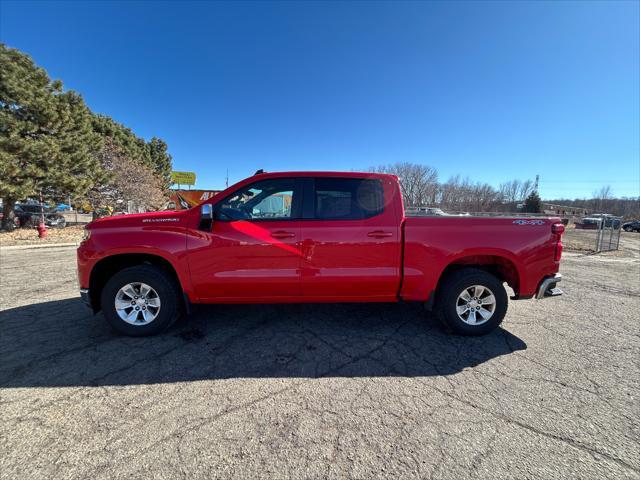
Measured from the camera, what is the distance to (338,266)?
334cm

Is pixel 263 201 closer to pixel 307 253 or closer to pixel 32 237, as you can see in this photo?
pixel 307 253

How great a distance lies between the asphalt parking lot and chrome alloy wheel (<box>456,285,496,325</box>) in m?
0.26

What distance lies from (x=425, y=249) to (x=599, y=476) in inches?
84.5

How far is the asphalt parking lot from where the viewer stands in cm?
180

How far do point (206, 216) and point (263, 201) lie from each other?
2.24 feet

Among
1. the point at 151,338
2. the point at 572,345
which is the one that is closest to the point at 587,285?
the point at 572,345

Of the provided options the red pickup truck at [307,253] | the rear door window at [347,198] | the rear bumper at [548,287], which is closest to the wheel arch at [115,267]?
the red pickup truck at [307,253]

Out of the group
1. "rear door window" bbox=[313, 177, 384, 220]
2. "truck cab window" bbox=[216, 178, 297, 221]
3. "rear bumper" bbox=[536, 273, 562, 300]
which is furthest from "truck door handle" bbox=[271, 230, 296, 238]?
"rear bumper" bbox=[536, 273, 562, 300]

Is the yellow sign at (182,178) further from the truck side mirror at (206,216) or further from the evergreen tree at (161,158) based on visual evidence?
the truck side mirror at (206,216)

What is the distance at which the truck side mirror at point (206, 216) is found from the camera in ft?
10.5

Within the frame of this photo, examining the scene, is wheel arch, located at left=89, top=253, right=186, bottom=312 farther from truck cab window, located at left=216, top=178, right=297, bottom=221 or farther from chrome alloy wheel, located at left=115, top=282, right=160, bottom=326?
truck cab window, located at left=216, top=178, right=297, bottom=221

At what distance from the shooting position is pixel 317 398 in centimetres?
238

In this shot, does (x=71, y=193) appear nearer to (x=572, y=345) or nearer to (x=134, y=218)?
(x=134, y=218)

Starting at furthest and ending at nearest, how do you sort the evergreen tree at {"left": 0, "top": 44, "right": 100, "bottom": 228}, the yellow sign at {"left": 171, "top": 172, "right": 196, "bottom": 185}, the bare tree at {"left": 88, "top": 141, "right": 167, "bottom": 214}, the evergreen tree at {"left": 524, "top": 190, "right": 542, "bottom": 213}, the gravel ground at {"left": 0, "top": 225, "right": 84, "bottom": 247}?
the evergreen tree at {"left": 524, "top": 190, "right": 542, "bottom": 213}, the yellow sign at {"left": 171, "top": 172, "right": 196, "bottom": 185}, the bare tree at {"left": 88, "top": 141, "right": 167, "bottom": 214}, the evergreen tree at {"left": 0, "top": 44, "right": 100, "bottom": 228}, the gravel ground at {"left": 0, "top": 225, "right": 84, "bottom": 247}
